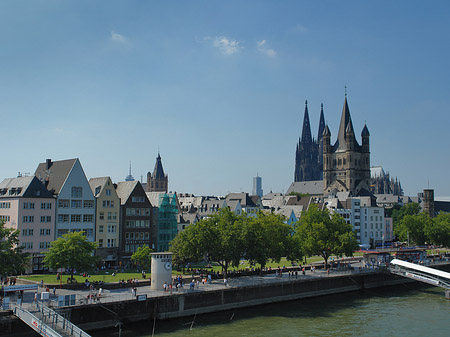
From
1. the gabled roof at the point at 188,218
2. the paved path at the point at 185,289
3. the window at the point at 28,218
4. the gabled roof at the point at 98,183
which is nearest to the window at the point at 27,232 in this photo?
the window at the point at 28,218

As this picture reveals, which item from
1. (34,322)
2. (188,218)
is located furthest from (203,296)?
(188,218)

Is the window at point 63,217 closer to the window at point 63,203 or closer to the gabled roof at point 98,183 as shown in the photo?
the window at point 63,203

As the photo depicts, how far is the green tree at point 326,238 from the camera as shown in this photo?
84.8 metres

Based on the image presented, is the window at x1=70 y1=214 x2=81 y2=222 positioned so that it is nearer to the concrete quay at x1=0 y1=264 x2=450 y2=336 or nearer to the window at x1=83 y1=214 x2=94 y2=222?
the window at x1=83 y1=214 x2=94 y2=222

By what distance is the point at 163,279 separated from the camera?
58.2 meters

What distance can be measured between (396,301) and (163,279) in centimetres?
3267

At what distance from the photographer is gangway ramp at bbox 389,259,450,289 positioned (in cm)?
7425

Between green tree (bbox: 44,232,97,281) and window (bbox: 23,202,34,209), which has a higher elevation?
window (bbox: 23,202,34,209)

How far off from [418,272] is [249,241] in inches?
1194

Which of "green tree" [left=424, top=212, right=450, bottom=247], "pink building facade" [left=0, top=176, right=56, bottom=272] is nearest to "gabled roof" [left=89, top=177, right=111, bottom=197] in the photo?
"pink building facade" [left=0, top=176, right=56, bottom=272]

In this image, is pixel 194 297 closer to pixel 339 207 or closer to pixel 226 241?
pixel 226 241

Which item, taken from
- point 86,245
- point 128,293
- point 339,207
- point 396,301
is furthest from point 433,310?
point 339,207

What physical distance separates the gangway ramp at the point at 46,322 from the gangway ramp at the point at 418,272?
178 feet

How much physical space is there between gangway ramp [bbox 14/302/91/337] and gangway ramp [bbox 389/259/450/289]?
54246 millimetres
